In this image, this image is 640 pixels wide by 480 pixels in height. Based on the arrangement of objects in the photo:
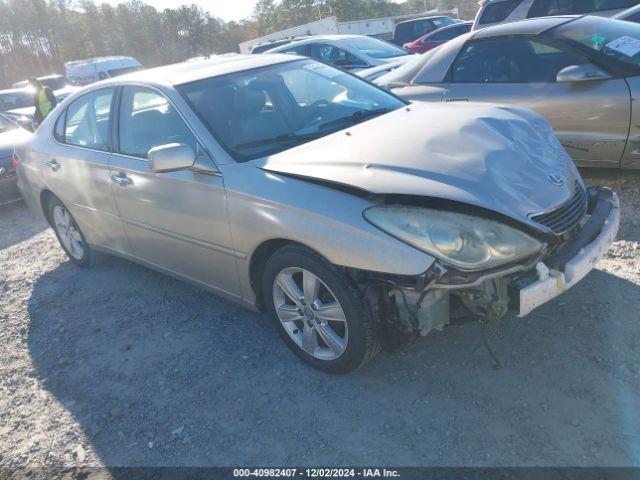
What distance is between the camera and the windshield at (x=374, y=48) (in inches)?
393

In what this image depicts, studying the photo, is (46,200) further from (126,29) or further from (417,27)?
(126,29)

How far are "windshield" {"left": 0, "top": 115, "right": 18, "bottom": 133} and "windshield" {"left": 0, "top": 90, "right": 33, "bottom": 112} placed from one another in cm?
449

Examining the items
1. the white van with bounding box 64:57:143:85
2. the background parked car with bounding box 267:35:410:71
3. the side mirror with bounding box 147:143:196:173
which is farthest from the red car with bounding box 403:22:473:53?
the side mirror with bounding box 147:143:196:173

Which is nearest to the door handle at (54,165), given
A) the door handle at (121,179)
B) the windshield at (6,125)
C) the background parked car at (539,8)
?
the door handle at (121,179)

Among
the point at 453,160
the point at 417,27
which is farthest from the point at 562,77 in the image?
the point at 417,27

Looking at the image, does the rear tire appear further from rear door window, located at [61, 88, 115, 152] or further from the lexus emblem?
the lexus emblem

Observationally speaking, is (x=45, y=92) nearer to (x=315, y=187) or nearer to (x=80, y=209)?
(x=80, y=209)

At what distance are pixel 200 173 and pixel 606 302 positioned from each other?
2.52 meters

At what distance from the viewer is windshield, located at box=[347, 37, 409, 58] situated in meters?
9.99

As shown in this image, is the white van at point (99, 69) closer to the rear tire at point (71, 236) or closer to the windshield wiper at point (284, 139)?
the rear tire at point (71, 236)

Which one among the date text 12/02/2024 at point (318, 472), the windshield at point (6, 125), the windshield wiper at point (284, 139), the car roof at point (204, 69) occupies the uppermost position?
the car roof at point (204, 69)

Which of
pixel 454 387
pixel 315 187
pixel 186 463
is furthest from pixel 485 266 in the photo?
pixel 186 463

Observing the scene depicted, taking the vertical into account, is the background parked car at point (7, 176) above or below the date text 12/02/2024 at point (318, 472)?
above

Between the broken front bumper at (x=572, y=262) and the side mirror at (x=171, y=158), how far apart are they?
191 centimetres
